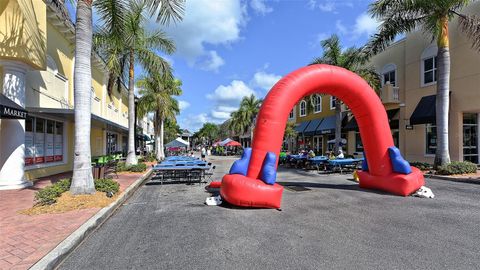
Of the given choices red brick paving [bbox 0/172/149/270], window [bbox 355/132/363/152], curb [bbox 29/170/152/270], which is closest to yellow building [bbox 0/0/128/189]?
red brick paving [bbox 0/172/149/270]

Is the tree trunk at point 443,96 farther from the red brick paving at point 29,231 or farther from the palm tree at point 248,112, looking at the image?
the palm tree at point 248,112

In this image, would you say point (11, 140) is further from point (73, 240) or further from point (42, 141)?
point (73, 240)

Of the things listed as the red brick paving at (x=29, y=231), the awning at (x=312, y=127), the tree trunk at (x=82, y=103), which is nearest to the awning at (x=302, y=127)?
the awning at (x=312, y=127)

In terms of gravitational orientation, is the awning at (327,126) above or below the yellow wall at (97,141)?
above

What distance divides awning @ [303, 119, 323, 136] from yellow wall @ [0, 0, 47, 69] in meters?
24.4

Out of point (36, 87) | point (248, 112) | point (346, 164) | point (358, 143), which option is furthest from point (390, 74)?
point (248, 112)

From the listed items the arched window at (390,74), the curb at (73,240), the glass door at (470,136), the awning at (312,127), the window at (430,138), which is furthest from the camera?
the awning at (312,127)

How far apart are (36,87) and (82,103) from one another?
6165mm

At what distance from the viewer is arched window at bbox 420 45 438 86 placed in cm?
1841

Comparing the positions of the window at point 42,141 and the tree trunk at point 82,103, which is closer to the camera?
the tree trunk at point 82,103

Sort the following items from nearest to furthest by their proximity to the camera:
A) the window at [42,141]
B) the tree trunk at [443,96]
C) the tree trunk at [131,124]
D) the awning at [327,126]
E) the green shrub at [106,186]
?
1. the green shrub at [106,186]
2. the window at [42,141]
3. the tree trunk at [443,96]
4. the tree trunk at [131,124]
5. the awning at [327,126]

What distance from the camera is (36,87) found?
40.3 feet

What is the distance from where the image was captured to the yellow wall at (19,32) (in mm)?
9594

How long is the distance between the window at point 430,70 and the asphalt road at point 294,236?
505 inches
